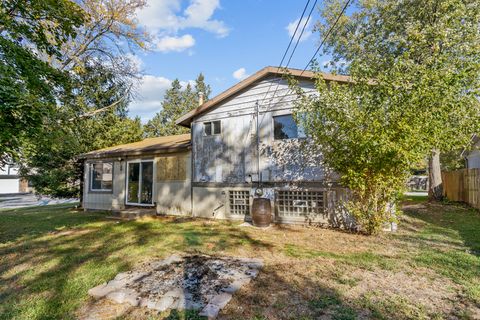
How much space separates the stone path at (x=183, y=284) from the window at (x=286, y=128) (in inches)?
190

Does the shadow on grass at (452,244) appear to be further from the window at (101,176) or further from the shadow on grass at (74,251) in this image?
the window at (101,176)

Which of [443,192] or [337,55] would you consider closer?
[443,192]

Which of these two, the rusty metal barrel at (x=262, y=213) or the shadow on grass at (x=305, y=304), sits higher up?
the rusty metal barrel at (x=262, y=213)

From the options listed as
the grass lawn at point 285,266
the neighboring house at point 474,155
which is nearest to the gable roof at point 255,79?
the grass lawn at point 285,266

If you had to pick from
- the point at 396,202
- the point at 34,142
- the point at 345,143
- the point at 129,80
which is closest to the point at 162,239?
the point at 34,142

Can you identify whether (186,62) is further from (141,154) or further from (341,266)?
(341,266)

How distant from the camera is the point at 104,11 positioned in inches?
523

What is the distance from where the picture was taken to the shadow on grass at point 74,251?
3.79 metres

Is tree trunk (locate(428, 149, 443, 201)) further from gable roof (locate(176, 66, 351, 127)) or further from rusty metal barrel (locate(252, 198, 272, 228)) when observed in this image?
rusty metal barrel (locate(252, 198, 272, 228))

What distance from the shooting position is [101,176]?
1291cm

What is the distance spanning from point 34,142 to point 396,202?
9257mm

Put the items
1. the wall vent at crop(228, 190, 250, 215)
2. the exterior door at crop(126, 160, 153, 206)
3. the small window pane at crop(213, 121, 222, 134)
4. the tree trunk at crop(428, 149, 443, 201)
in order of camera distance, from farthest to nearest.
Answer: the tree trunk at crop(428, 149, 443, 201) → the exterior door at crop(126, 160, 153, 206) → the small window pane at crop(213, 121, 222, 134) → the wall vent at crop(228, 190, 250, 215)

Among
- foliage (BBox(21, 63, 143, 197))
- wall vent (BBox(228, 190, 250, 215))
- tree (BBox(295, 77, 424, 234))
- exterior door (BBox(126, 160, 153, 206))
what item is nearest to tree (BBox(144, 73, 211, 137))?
foliage (BBox(21, 63, 143, 197))

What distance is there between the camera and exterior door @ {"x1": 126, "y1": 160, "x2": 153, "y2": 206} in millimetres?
11555
